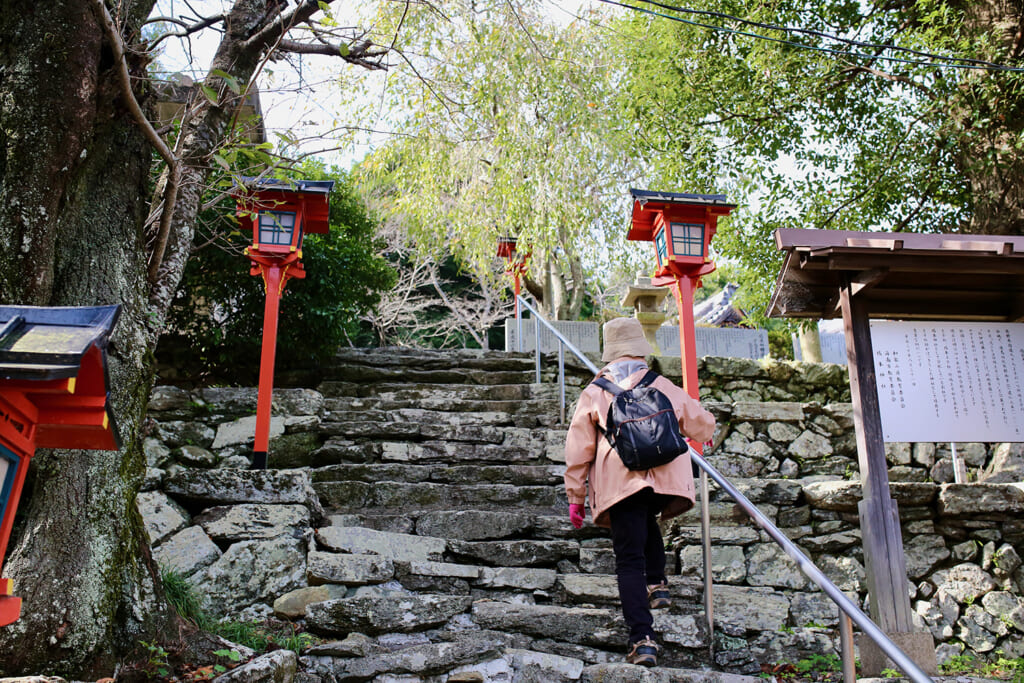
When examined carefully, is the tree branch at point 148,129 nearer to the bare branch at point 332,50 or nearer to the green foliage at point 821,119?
the bare branch at point 332,50

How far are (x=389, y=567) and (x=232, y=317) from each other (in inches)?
149

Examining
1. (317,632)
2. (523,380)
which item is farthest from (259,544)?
(523,380)

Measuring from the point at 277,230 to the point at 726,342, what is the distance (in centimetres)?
758

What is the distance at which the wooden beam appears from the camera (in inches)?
148

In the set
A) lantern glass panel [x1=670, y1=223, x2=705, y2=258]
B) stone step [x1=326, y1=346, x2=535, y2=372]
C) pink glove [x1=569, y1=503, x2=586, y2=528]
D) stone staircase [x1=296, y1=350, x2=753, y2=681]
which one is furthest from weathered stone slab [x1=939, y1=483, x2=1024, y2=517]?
stone step [x1=326, y1=346, x2=535, y2=372]

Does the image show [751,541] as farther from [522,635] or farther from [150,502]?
[150,502]

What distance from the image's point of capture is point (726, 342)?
11.3 metres

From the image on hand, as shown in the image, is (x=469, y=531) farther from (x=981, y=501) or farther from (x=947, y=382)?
(x=981, y=501)

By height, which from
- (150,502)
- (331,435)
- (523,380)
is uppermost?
(523,380)

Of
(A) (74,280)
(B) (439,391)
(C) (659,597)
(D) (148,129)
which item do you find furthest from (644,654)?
(B) (439,391)

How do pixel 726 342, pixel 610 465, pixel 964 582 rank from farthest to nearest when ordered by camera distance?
pixel 726 342
pixel 964 582
pixel 610 465

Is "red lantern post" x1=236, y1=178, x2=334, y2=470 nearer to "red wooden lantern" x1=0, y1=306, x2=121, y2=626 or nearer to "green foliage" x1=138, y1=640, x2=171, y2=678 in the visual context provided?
"green foliage" x1=138, y1=640, x2=171, y2=678

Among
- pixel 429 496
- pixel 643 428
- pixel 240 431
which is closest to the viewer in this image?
pixel 643 428

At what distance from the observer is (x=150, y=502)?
4105 mm
